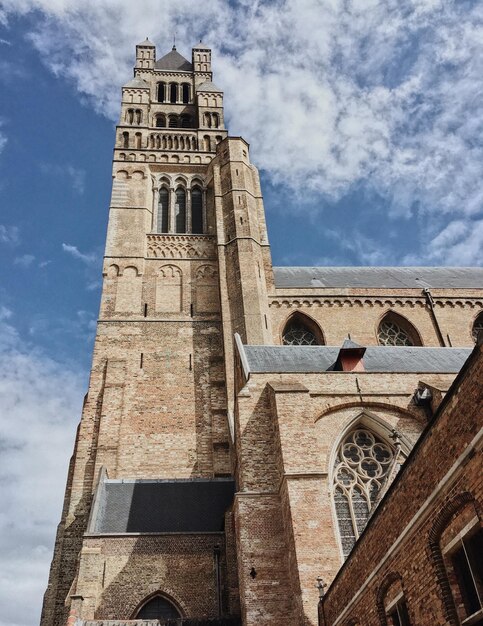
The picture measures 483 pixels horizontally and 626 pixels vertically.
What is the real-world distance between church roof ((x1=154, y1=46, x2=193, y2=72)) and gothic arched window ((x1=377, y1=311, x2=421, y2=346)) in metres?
22.4

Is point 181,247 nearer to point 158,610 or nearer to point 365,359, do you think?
point 365,359

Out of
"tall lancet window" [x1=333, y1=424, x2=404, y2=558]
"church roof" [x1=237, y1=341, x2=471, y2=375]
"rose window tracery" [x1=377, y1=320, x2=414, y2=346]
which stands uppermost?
"rose window tracery" [x1=377, y1=320, x2=414, y2=346]

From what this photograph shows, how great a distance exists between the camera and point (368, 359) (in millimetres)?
16344

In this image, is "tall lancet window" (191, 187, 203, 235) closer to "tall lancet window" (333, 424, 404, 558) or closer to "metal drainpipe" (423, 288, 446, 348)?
"metal drainpipe" (423, 288, 446, 348)

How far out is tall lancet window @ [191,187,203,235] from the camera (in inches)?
1086

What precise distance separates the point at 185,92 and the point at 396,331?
20621 mm

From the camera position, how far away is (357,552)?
328 inches

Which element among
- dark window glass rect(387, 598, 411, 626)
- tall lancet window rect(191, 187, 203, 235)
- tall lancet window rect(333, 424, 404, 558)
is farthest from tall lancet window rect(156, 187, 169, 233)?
dark window glass rect(387, 598, 411, 626)

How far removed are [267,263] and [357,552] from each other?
1766cm

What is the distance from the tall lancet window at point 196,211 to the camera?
27.6 metres

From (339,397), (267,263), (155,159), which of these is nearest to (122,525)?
(339,397)

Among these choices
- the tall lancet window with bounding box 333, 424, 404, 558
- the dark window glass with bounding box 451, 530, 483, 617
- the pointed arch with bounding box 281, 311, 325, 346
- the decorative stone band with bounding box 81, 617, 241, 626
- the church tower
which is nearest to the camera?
the dark window glass with bounding box 451, 530, 483, 617

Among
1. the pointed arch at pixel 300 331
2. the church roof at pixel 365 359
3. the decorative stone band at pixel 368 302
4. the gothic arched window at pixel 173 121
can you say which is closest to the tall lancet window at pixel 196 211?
the decorative stone band at pixel 368 302

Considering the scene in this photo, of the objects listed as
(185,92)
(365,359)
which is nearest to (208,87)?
(185,92)
